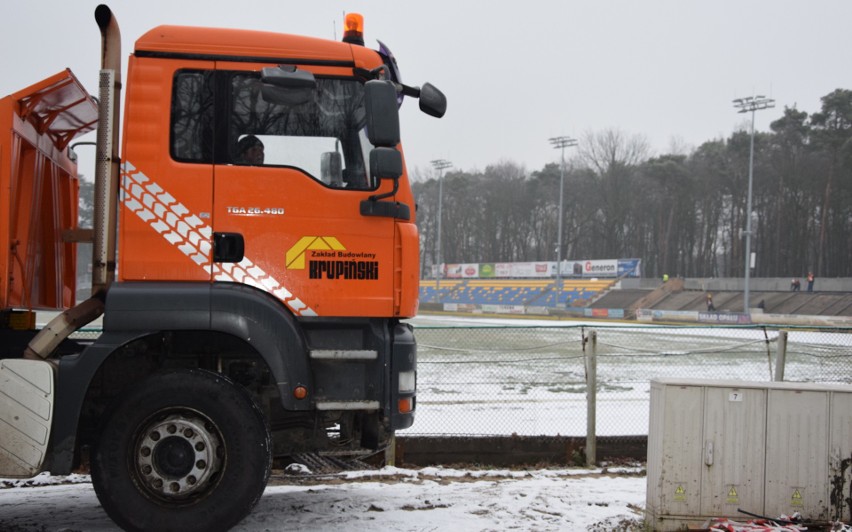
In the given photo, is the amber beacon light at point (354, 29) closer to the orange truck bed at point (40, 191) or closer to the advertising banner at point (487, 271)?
the orange truck bed at point (40, 191)

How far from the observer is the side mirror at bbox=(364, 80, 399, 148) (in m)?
5.38

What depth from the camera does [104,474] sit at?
17.8 ft

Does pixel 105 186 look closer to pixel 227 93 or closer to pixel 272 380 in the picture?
pixel 227 93

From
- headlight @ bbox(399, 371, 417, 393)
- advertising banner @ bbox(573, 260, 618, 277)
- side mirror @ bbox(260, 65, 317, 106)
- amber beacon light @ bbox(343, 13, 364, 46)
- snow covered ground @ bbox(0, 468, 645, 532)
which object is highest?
amber beacon light @ bbox(343, 13, 364, 46)

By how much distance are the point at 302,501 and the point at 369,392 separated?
1872mm

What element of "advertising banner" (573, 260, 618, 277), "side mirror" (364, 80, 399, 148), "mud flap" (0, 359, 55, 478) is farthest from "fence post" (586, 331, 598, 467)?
"advertising banner" (573, 260, 618, 277)

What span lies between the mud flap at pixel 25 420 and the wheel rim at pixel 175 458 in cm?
62

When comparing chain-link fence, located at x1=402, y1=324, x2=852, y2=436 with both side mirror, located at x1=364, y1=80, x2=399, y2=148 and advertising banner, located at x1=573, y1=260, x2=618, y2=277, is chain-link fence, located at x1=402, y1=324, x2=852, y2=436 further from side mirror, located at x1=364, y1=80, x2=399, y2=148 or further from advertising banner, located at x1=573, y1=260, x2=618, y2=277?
advertising banner, located at x1=573, y1=260, x2=618, y2=277

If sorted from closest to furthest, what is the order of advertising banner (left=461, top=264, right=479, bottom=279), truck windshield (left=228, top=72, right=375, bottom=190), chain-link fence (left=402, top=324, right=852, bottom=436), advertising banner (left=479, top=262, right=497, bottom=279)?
truck windshield (left=228, top=72, right=375, bottom=190)
chain-link fence (left=402, top=324, right=852, bottom=436)
advertising banner (left=479, top=262, right=497, bottom=279)
advertising banner (left=461, top=264, right=479, bottom=279)

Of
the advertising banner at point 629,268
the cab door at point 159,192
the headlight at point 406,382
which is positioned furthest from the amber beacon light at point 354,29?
the advertising banner at point 629,268

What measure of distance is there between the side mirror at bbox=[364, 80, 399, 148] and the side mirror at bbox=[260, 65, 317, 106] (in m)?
0.46

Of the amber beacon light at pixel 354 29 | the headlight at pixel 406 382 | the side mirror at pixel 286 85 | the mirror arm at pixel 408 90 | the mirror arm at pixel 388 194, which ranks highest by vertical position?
the amber beacon light at pixel 354 29

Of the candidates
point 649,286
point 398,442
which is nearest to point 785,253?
point 649,286

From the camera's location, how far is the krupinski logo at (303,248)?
5684 mm
